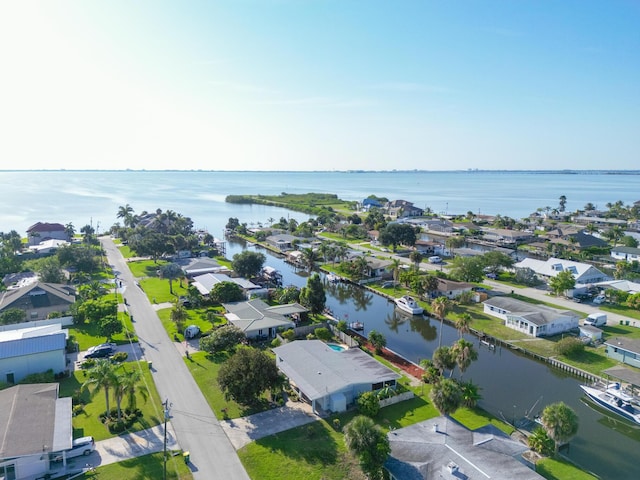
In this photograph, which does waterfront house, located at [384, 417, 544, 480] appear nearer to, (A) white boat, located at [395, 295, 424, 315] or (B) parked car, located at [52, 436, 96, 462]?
(B) parked car, located at [52, 436, 96, 462]

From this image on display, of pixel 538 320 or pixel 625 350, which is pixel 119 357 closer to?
pixel 538 320

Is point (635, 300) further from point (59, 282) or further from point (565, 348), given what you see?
point (59, 282)

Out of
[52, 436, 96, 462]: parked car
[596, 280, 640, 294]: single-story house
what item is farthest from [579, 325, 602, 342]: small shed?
[52, 436, 96, 462]: parked car

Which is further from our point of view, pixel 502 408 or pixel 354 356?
pixel 354 356

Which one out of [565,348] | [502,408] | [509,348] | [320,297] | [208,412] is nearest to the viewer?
[208,412]

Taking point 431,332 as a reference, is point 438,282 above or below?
above

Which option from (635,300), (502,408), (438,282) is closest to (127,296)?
(438,282)
